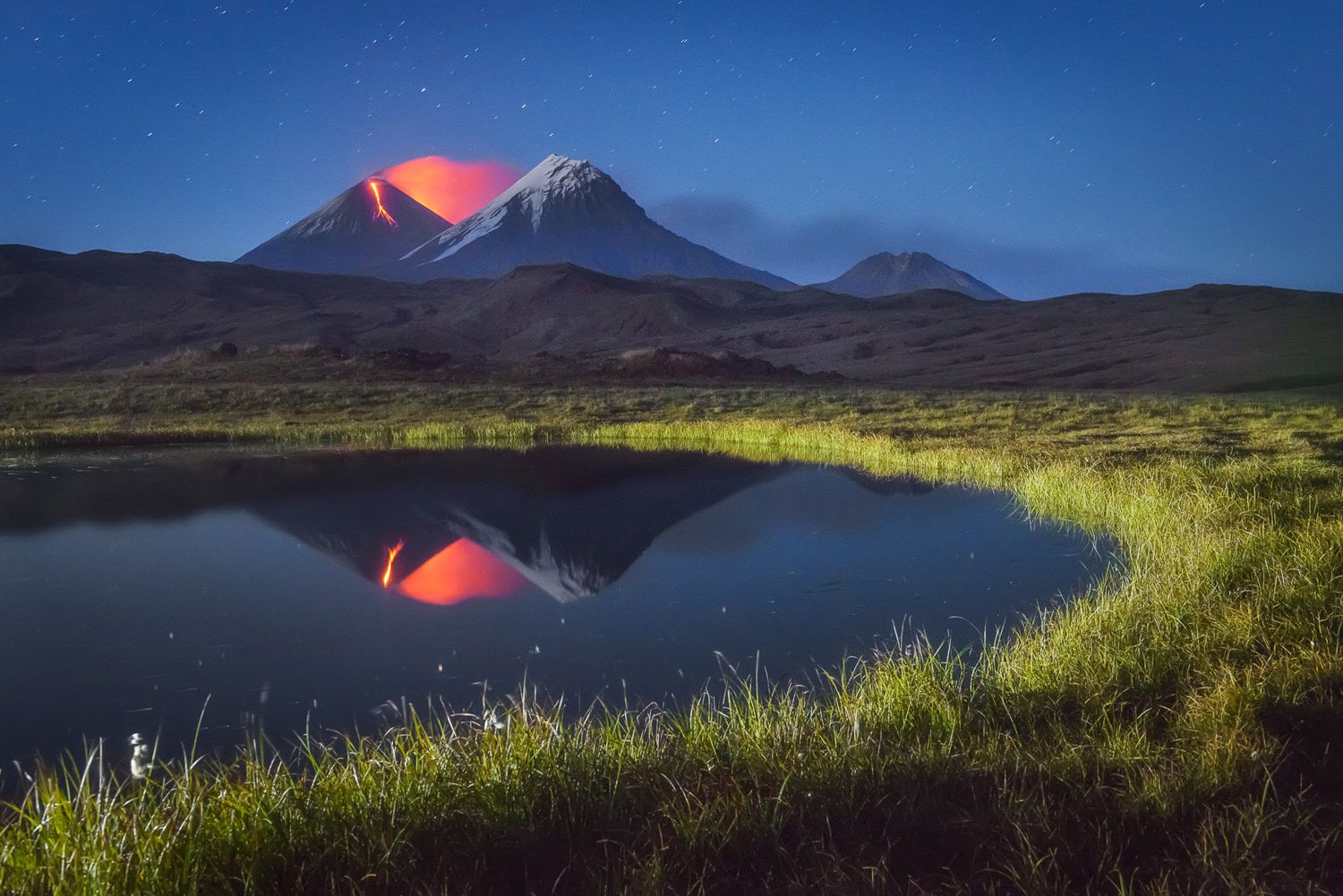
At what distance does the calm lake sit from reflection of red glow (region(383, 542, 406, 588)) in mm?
49

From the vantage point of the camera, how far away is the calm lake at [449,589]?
6.69 meters

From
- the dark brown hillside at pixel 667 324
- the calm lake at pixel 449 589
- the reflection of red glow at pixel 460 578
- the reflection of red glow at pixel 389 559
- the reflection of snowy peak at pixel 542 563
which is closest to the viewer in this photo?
the calm lake at pixel 449 589

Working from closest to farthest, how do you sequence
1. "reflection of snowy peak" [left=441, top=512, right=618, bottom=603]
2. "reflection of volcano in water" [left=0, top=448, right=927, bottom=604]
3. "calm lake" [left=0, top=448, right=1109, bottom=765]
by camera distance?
"calm lake" [left=0, top=448, right=1109, bottom=765], "reflection of snowy peak" [left=441, top=512, right=618, bottom=603], "reflection of volcano in water" [left=0, top=448, right=927, bottom=604]

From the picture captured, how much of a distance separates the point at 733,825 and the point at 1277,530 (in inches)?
296

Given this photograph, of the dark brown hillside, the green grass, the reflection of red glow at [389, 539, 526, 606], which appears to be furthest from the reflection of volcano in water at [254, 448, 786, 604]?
the dark brown hillside

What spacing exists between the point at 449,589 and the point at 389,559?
72.0 inches

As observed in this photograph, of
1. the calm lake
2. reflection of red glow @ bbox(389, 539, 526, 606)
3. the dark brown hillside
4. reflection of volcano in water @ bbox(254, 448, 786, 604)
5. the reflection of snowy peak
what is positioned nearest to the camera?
the calm lake

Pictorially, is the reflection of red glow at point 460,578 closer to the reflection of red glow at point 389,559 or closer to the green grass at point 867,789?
the reflection of red glow at point 389,559

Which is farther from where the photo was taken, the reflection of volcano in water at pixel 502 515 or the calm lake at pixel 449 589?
the reflection of volcano in water at pixel 502 515

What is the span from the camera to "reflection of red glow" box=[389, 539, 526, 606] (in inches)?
380

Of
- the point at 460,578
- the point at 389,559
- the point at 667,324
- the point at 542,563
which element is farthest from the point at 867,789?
the point at 667,324

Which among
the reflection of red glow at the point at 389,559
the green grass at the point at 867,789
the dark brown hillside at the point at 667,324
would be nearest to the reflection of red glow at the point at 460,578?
the reflection of red glow at the point at 389,559

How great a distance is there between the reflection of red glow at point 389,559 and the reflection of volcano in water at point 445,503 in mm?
40

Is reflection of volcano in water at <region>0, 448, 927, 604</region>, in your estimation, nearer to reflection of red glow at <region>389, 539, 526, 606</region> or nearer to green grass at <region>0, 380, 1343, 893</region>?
reflection of red glow at <region>389, 539, 526, 606</region>
